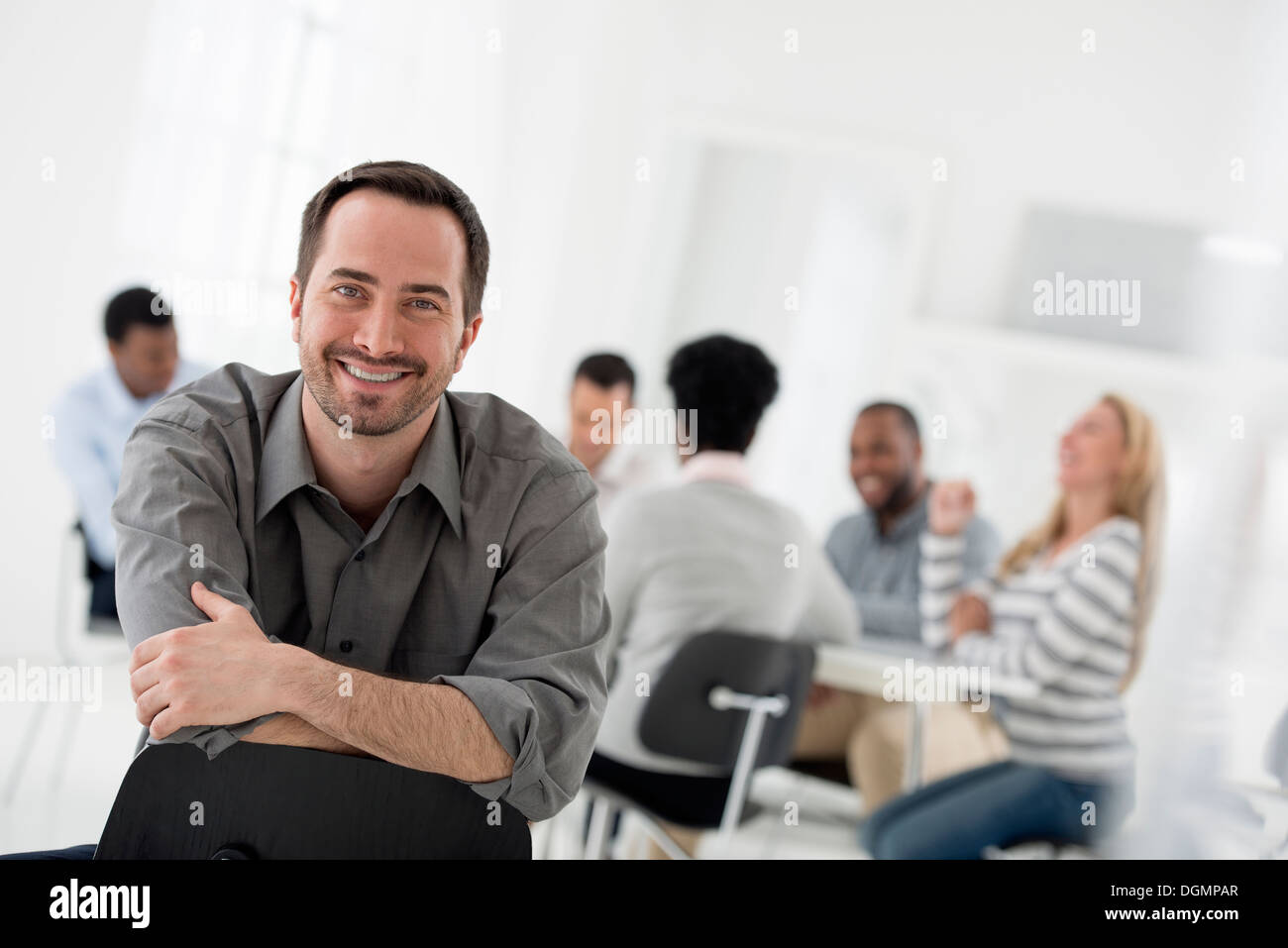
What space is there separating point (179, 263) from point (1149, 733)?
3639 mm

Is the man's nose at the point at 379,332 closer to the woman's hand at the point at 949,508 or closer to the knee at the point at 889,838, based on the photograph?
the knee at the point at 889,838

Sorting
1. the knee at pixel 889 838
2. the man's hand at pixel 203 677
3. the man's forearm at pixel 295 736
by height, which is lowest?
the knee at pixel 889 838

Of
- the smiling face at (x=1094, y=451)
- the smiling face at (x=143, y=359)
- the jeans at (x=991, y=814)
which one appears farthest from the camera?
the smiling face at (x=143, y=359)

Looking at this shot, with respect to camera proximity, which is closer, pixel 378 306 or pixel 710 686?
pixel 378 306

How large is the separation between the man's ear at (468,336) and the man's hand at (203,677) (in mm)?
329

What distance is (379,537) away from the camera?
3.68 ft

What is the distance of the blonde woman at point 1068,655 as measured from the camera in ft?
6.71

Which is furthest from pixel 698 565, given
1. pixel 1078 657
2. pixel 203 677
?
pixel 203 677

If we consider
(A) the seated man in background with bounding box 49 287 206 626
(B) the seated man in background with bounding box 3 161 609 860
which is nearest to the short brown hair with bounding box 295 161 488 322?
(B) the seated man in background with bounding box 3 161 609 860

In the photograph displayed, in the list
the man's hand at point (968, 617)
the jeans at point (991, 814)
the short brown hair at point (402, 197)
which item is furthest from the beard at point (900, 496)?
the short brown hair at point (402, 197)

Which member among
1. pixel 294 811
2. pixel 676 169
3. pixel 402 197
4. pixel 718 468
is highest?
pixel 676 169

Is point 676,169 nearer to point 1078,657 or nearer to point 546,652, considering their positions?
point 1078,657

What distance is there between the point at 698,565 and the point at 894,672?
1.51 ft

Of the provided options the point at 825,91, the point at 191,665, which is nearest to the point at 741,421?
the point at 191,665
